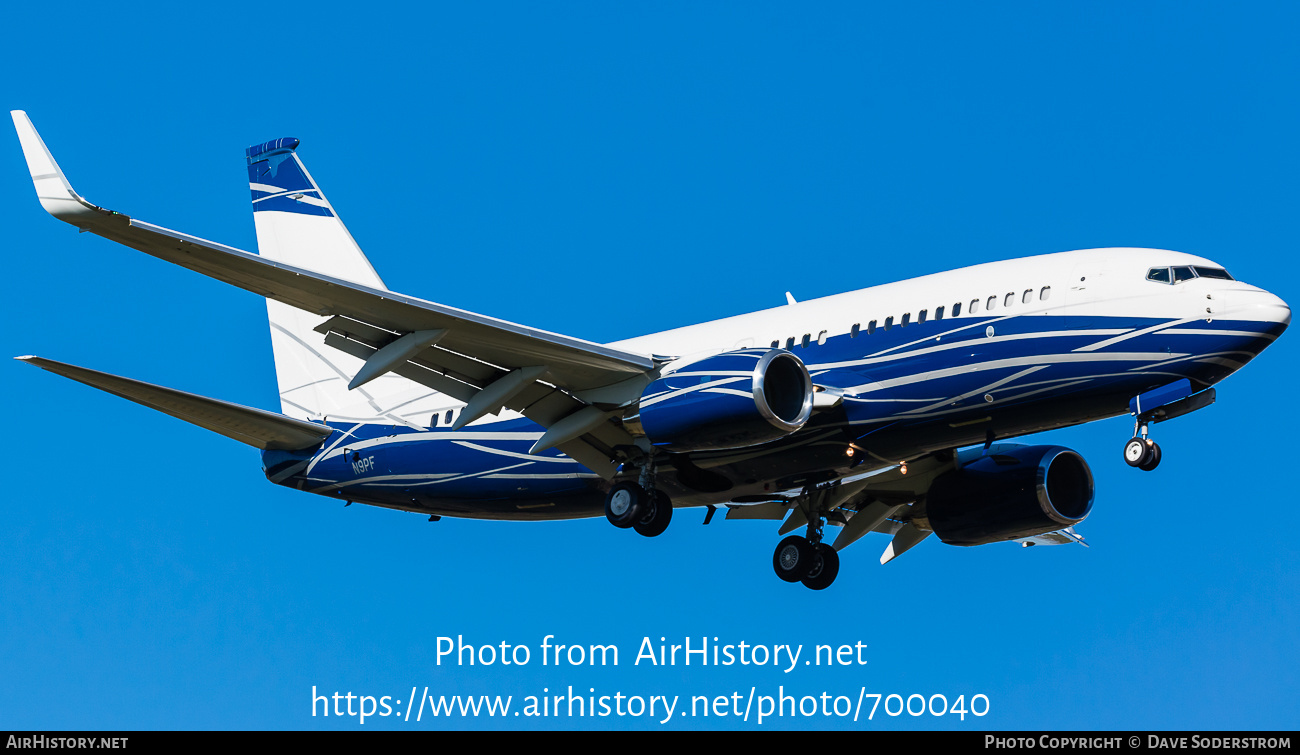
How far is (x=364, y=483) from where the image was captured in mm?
31750

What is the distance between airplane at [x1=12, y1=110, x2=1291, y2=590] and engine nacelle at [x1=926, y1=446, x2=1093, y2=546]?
5 cm

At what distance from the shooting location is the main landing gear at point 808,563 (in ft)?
100

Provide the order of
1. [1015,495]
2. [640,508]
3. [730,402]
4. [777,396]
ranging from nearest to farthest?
1. [730,402]
2. [777,396]
3. [640,508]
4. [1015,495]

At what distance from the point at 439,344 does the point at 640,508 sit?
16.0 ft

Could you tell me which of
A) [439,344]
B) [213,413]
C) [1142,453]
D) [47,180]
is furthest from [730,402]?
[47,180]

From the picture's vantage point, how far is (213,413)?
3002cm

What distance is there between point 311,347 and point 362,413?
4022mm

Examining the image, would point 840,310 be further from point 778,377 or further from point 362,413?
point 362,413

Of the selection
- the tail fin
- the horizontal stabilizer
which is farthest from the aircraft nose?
the horizontal stabilizer

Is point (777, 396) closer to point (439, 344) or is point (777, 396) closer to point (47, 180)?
point (439, 344)

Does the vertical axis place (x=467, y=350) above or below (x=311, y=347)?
below

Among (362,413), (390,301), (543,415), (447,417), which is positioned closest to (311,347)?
(362,413)

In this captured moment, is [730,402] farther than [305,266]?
No

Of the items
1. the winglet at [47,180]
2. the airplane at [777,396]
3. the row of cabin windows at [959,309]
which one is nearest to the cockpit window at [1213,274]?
the airplane at [777,396]
